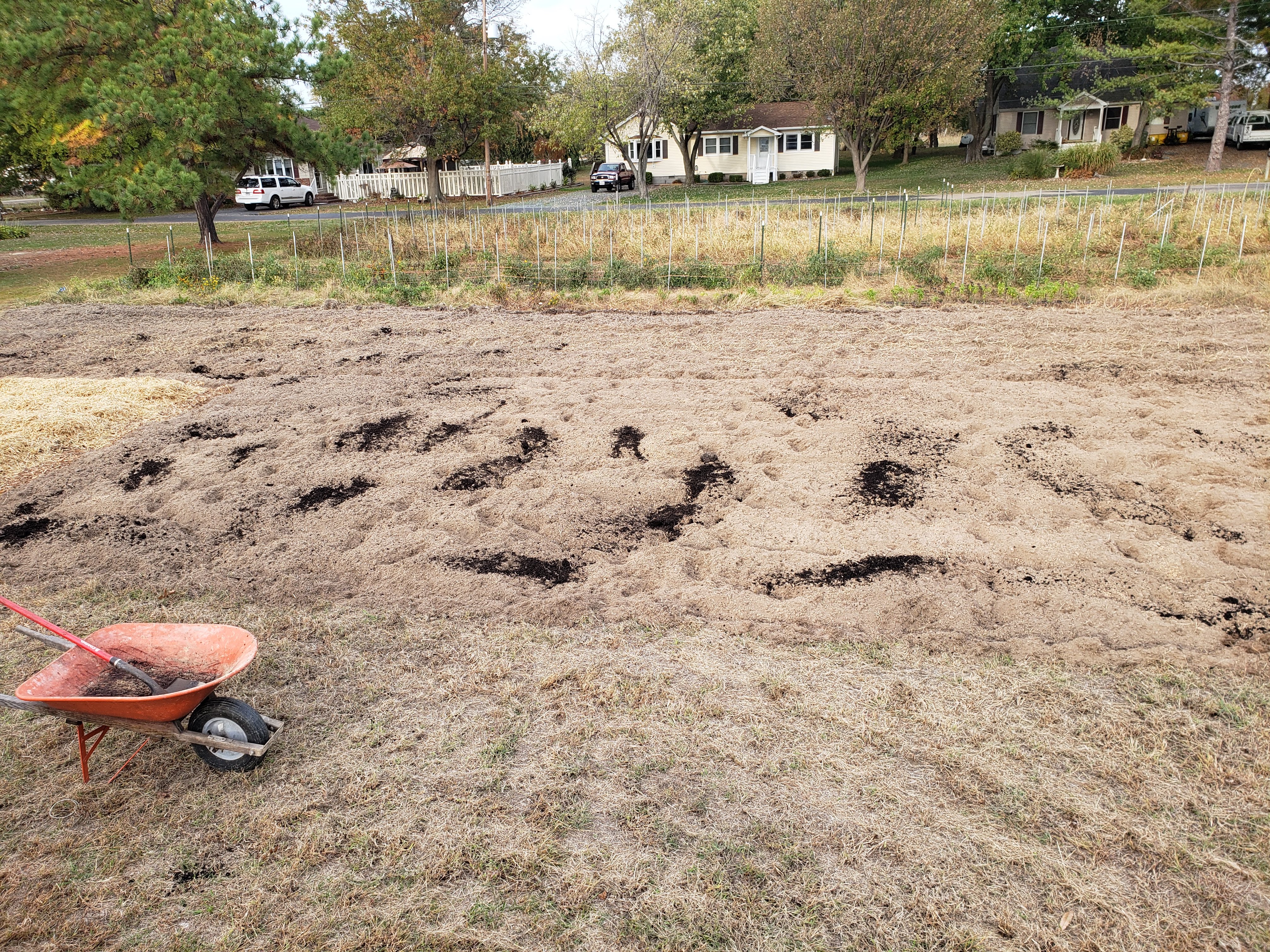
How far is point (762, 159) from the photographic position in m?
35.1

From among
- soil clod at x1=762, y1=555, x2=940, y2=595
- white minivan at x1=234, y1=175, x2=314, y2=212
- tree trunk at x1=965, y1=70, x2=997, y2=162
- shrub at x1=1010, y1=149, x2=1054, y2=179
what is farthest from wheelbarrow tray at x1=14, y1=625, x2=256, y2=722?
tree trunk at x1=965, y1=70, x2=997, y2=162

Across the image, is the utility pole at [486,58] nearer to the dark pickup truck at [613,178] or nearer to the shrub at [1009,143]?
the dark pickup truck at [613,178]

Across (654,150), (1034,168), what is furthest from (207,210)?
(1034,168)

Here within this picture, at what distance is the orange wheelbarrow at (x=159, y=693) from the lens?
10.4 feet

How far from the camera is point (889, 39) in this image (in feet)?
79.7

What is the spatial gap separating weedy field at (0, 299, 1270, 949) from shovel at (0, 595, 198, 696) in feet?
1.08

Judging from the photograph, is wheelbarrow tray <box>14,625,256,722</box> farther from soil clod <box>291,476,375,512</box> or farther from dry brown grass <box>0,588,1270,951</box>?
soil clod <box>291,476,375,512</box>

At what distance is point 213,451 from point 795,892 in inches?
230

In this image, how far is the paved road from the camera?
799 inches

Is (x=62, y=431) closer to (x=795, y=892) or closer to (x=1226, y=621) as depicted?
(x=795, y=892)

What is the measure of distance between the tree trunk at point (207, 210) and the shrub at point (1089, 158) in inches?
975

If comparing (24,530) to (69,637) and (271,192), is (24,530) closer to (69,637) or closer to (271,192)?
(69,637)

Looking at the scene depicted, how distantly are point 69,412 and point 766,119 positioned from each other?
108 ft

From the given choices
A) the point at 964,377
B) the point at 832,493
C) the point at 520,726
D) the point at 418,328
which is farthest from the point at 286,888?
the point at 418,328
